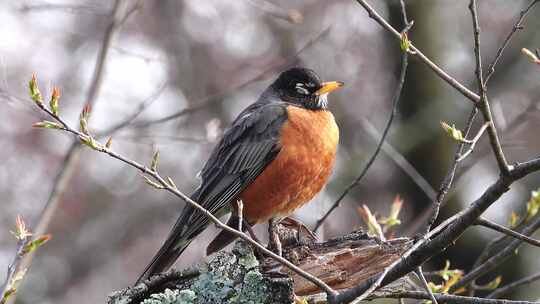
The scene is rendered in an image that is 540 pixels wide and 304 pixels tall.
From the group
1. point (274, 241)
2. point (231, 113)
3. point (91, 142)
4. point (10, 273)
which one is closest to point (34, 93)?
point (91, 142)

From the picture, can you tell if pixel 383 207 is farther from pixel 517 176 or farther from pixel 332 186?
pixel 517 176

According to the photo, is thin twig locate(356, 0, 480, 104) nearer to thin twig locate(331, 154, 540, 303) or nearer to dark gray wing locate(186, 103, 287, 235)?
thin twig locate(331, 154, 540, 303)

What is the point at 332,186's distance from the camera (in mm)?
8414

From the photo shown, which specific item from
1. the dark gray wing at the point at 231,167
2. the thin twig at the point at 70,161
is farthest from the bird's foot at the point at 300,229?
the thin twig at the point at 70,161

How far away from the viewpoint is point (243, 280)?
3584mm

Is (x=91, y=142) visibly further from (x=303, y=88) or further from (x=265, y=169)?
(x=303, y=88)

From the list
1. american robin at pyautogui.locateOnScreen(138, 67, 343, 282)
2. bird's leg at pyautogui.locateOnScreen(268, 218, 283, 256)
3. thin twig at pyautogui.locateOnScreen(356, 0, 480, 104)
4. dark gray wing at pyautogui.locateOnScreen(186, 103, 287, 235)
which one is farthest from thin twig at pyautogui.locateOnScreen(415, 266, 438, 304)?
dark gray wing at pyautogui.locateOnScreen(186, 103, 287, 235)

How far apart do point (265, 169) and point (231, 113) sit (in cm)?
578

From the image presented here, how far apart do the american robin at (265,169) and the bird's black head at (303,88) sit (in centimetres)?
33

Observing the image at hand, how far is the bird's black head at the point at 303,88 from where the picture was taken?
19.7ft

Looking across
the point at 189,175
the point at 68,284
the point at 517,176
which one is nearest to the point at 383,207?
the point at 189,175

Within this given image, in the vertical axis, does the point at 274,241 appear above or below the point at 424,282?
above

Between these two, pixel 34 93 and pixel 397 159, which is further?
pixel 397 159

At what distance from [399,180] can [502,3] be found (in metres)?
3.56
